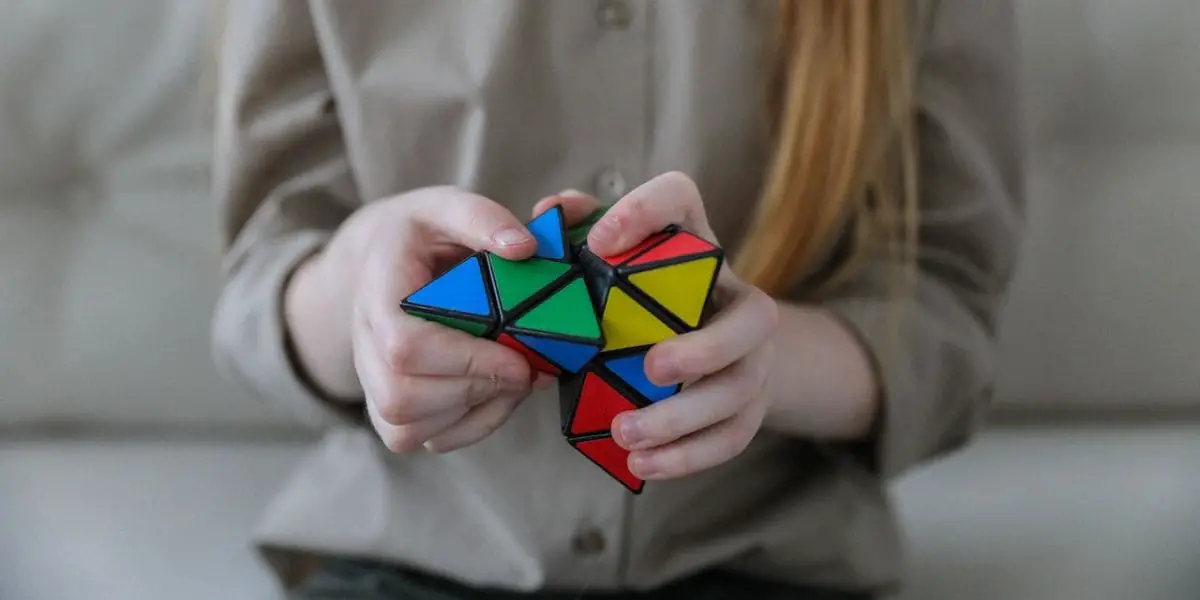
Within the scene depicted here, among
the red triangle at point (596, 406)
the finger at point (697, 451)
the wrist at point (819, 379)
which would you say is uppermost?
the red triangle at point (596, 406)

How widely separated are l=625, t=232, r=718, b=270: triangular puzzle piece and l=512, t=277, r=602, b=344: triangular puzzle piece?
22 mm

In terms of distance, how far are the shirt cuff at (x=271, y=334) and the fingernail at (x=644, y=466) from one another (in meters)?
0.23

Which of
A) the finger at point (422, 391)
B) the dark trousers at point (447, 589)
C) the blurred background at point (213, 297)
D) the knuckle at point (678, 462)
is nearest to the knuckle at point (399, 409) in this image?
the finger at point (422, 391)

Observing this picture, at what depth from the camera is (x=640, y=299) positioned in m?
0.36

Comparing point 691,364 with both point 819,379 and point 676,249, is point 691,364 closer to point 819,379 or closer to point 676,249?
point 676,249

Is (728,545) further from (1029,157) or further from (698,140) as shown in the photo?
(1029,157)

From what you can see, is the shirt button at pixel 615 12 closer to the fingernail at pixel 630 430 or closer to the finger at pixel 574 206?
the finger at pixel 574 206

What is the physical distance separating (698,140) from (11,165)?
21.7 inches

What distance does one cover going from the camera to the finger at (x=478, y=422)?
41cm

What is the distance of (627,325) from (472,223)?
0.27 ft

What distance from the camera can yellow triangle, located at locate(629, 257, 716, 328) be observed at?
→ 352mm

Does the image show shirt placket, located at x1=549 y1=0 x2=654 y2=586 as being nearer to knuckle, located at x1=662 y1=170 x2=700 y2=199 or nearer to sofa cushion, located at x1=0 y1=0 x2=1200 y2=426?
knuckle, located at x1=662 y1=170 x2=700 y2=199

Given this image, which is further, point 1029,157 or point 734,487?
point 1029,157

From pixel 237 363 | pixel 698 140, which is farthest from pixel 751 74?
pixel 237 363
